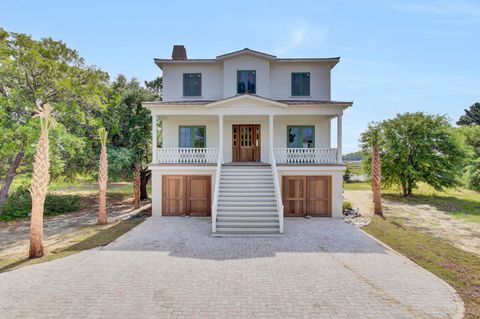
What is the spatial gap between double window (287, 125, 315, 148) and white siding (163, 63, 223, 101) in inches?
239

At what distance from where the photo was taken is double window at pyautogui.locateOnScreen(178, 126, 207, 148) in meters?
19.0

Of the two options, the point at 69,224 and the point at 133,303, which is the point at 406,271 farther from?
the point at 69,224

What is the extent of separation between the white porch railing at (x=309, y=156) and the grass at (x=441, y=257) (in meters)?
4.69

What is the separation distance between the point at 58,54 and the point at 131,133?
742 centimetres

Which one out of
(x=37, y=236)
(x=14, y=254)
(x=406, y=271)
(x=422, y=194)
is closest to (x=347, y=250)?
(x=406, y=271)

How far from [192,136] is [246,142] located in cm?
400

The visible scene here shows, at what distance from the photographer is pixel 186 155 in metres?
17.8

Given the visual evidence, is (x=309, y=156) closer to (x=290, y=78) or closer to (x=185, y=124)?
(x=290, y=78)

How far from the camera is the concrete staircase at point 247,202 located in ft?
40.5

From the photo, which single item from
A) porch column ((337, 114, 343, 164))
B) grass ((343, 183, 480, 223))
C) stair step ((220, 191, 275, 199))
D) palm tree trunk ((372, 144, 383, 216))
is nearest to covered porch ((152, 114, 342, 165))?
porch column ((337, 114, 343, 164))

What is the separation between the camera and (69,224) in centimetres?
1559

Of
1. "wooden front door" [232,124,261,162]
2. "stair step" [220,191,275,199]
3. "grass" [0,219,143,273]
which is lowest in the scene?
"grass" [0,219,143,273]

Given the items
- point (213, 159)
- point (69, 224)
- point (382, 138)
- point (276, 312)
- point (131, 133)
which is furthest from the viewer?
point (382, 138)

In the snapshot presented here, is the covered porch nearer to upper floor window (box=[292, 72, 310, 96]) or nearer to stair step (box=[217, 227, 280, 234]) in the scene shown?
upper floor window (box=[292, 72, 310, 96])
